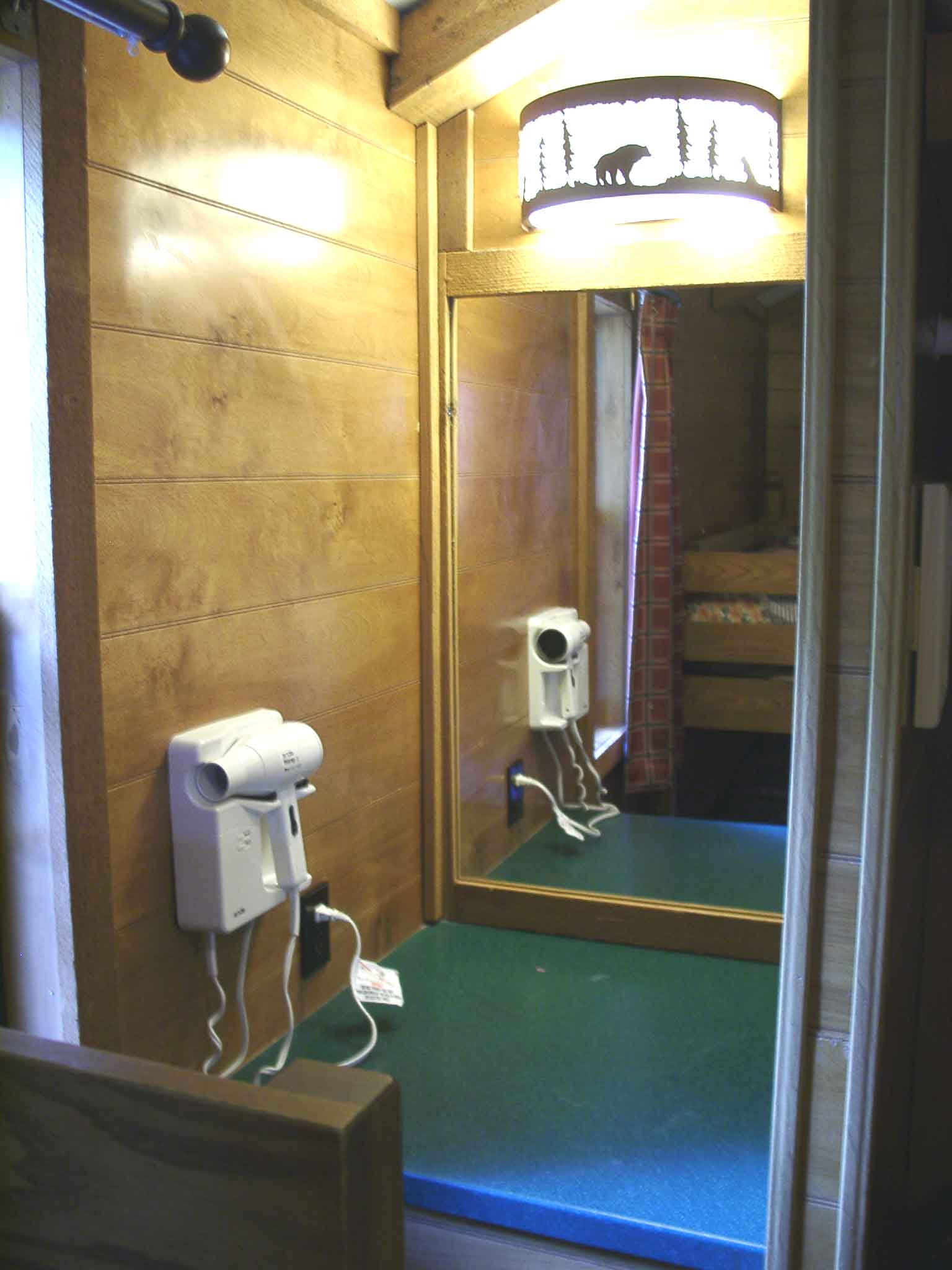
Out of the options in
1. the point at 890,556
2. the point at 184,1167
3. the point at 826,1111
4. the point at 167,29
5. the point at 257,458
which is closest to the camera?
the point at 184,1167

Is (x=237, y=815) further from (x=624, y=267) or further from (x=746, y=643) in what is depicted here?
(x=624, y=267)

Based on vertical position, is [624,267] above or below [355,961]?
above

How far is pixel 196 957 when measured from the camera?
1.50 m

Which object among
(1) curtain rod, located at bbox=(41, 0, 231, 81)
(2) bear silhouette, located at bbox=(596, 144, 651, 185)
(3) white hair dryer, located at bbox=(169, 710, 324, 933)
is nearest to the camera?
(1) curtain rod, located at bbox=(41, 0, 231, 81)

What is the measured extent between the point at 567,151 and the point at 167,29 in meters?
1.09

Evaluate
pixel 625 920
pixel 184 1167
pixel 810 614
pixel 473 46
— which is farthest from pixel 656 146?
pixel 184 1167

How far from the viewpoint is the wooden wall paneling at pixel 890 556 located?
1.01 meters

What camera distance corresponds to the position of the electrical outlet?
174 cm

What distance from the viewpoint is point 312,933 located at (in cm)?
176

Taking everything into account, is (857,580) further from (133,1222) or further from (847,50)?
(133,1222)

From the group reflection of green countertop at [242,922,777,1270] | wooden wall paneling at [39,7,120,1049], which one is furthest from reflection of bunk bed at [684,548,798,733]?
wooden wall paneling at [39,7,120,1049]

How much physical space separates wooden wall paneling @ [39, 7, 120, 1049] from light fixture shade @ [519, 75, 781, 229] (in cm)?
80

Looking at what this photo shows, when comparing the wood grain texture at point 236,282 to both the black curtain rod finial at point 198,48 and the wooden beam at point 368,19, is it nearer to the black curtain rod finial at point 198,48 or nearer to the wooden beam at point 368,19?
the wooden beam at point 368,19

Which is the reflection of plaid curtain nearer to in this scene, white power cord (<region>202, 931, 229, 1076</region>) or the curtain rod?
white power cord (<region>202, 931, 229, 1076</region>)
